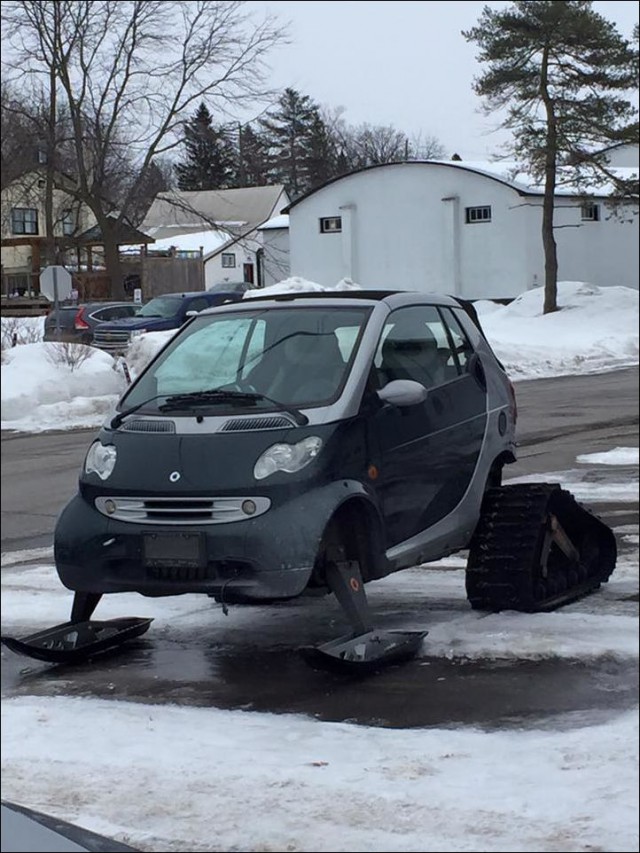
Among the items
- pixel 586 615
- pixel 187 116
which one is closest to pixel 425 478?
pixel 586 615

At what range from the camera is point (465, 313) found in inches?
248

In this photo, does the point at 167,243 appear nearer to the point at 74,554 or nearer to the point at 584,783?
the point at 74,554

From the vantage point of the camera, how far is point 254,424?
4926 mm

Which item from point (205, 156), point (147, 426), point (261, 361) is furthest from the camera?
point (261, 361)

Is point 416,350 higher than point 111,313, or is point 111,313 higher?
point 111,313

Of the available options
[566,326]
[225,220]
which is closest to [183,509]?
[225,220]

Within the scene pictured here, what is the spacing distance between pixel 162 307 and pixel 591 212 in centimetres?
205

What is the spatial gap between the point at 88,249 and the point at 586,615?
2.62m

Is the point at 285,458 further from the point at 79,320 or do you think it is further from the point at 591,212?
the point at 79,320

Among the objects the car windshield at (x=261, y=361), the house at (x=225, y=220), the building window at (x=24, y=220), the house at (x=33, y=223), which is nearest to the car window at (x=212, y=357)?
the car windshield at (x=261, y=361)

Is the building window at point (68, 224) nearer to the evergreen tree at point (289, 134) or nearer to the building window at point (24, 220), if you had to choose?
the building window at point (24, 220)

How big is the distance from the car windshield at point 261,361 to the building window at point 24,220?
2.92 ft

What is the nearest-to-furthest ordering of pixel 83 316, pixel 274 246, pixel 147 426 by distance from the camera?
pixel 147 426 < pixel 274 246 < pixel 83 316

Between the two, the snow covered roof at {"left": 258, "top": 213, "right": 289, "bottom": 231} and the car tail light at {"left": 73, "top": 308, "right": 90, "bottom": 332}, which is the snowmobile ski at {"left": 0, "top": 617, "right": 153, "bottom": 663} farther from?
the snow covered roof at {"left": 258, "top": 213, "right": 289, "bottom": 231}
